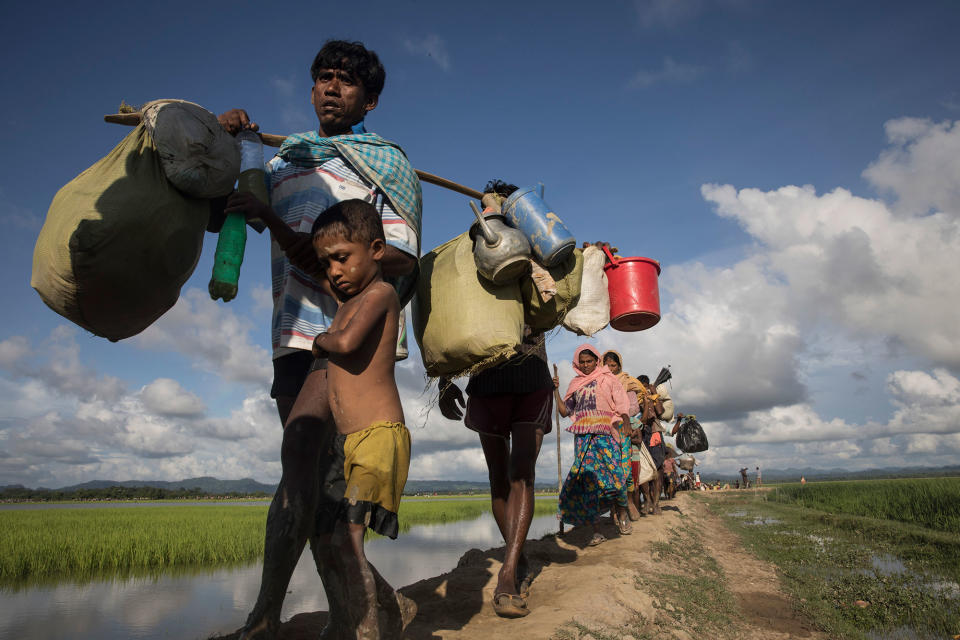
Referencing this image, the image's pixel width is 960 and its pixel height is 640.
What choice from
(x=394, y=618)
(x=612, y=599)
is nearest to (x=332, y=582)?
(x=394, y=618)

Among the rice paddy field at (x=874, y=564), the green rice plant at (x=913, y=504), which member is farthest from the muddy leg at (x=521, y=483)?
the green rice plant at (x=913, y=504)

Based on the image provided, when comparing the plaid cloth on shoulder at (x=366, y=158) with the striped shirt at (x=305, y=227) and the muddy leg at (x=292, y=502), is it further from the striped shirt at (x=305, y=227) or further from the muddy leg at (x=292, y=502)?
the muddy leg at (x=292, y=502)

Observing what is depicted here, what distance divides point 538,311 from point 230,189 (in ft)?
4.53

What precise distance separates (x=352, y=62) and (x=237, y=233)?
2.97ft

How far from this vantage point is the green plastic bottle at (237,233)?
154 cm

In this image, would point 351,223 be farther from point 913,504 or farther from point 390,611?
point 913,504

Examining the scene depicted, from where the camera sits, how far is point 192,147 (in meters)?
1.57

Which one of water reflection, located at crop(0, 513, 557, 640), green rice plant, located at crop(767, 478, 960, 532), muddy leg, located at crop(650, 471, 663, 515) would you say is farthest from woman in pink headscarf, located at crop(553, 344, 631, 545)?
green rice plant, located at crop(767, 478, 960, 532)

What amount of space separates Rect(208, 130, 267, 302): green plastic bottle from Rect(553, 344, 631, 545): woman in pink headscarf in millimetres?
3744

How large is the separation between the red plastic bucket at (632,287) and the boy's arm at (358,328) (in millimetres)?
1860

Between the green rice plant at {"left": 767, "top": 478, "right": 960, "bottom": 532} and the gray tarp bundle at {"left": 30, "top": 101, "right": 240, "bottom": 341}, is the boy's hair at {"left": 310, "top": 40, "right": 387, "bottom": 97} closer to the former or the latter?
the gray tarp bundle at {"left": 30, "top": 101, "right": 240, "bottom": 341}

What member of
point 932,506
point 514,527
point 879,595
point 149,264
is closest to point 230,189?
point 149,264

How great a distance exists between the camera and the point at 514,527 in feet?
8.95

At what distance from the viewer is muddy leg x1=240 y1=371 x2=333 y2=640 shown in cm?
157
